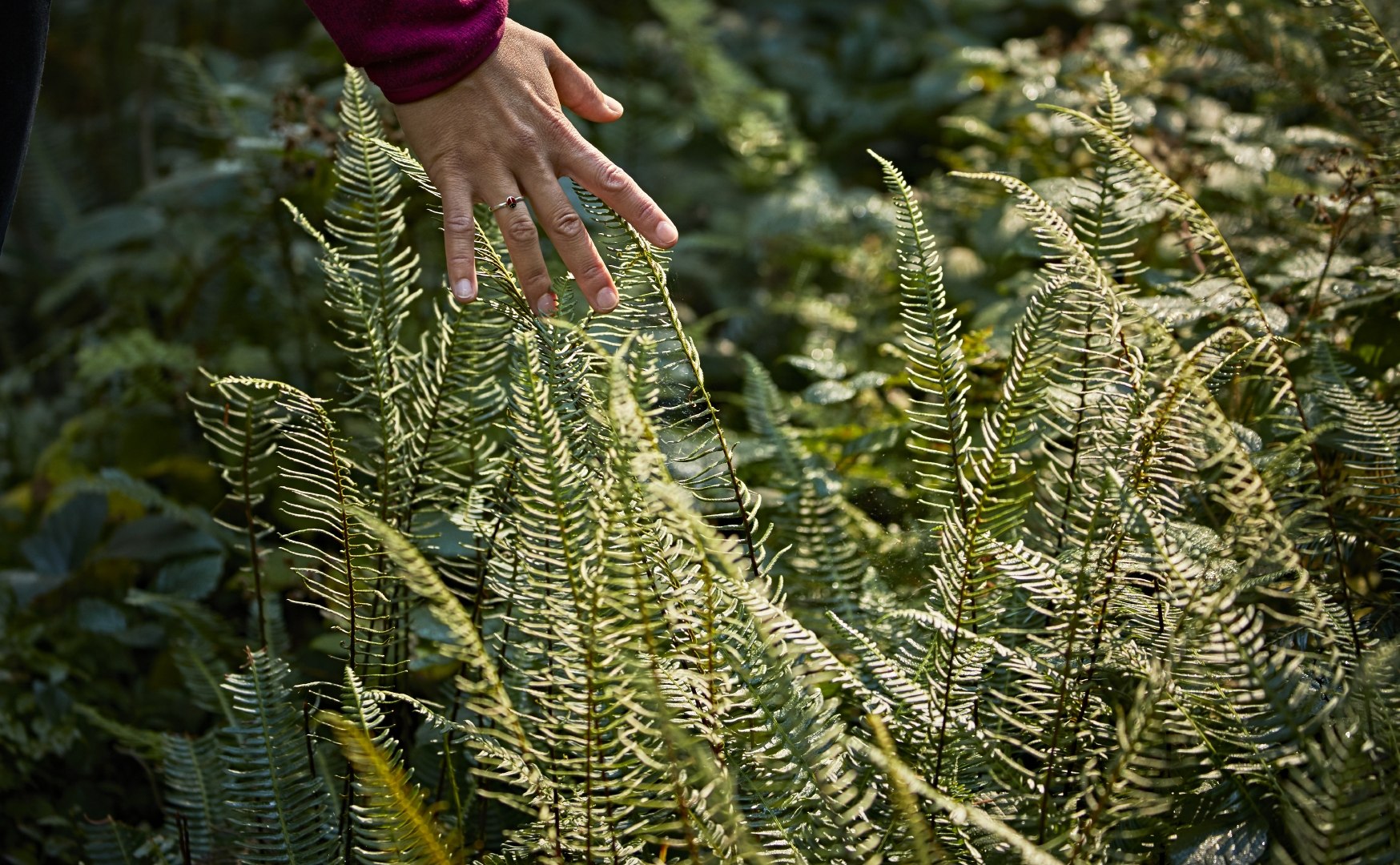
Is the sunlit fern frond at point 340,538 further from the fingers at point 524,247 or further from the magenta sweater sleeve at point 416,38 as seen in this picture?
the magenta sweater sleeve at point 416,38

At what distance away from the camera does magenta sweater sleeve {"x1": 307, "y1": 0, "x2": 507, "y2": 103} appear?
3.21 ft

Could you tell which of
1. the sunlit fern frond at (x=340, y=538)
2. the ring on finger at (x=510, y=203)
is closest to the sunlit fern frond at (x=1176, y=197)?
the ring on finger at (x=510, y=203)

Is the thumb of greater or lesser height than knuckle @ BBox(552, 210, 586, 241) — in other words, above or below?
above

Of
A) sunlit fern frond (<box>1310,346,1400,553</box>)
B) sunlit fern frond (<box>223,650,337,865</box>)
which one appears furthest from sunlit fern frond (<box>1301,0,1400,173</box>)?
sunlit fern frond (<box>223,650,337,865</box>)

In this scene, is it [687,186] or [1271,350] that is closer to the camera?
[1271,350]

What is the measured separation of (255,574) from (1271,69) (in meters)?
1.75

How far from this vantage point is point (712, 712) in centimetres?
85

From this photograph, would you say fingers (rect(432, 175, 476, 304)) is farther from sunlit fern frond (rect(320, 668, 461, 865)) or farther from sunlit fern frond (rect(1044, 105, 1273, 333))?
sunlit fern frond (rect(1044, 105, 1273, 333))

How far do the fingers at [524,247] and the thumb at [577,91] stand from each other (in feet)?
0.57

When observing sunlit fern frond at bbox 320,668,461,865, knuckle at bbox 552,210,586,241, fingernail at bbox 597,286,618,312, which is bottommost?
sunlit fern frond at bbox 320,668,461,865

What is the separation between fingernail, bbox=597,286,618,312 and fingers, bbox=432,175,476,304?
0.12 metres

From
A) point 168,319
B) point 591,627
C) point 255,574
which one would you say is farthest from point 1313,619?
point 168,319

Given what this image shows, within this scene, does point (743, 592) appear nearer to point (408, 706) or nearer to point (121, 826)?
point (408, 706)

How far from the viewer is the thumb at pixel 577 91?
3.61 ft
